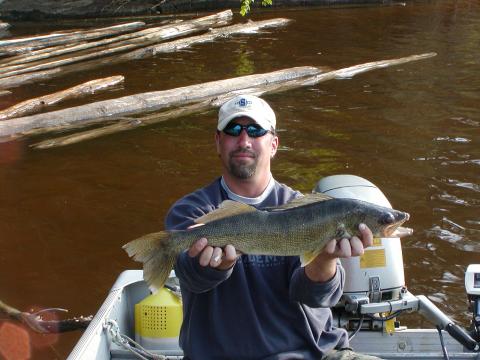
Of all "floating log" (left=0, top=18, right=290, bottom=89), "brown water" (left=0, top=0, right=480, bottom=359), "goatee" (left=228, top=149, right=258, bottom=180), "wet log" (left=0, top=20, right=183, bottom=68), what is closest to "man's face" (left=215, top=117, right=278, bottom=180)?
"goatee" (left=228, top=149, right=258, bottom=180)

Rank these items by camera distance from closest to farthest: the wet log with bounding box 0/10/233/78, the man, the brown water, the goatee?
the man
the goatee
the brown water
the wet log with bounding box 0/10/233/78

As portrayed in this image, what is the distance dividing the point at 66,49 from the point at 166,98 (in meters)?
5.93

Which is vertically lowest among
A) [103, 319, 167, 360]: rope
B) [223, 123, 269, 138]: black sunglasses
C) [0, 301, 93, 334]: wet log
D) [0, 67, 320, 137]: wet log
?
[0, 301, 93, 334]: wet log

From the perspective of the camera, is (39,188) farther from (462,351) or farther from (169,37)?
(169,37)

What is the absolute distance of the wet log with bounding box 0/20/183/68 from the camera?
57.0 ft

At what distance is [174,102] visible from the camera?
13609 mm

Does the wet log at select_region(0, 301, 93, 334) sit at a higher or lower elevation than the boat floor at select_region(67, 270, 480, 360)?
lower

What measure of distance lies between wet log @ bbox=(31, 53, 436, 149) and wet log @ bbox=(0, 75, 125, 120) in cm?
162

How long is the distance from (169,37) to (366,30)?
6079 millimetres

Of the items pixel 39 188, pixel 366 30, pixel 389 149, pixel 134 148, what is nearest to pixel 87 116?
pixel 134 148

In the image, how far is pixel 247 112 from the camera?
3846 mm

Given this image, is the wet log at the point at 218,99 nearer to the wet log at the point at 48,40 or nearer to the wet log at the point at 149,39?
the wet log at the point at 149,39

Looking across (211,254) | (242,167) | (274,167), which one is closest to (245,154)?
(242,167)

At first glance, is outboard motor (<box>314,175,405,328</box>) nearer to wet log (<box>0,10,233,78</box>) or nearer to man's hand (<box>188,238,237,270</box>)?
man's hand (<box>188,238,237,270</box>)
